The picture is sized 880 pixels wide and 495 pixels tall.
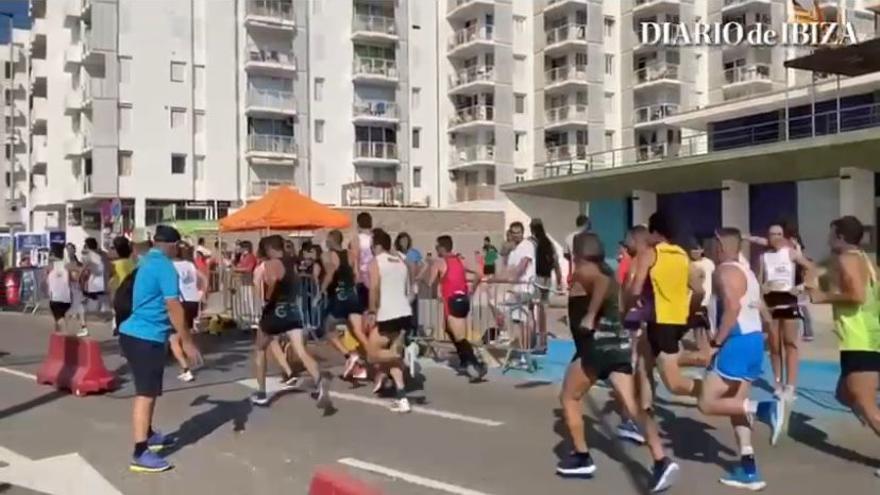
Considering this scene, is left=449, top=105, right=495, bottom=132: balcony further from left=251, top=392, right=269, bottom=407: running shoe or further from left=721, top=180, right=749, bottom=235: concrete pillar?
left=251, top=392, right=269, bottom=407: running shoe

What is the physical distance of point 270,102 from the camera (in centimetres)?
5191

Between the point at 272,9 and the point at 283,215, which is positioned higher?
the point at 272,9

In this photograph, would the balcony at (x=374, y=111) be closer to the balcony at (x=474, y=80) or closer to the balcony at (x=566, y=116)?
the balcony at (x=474, y=80)

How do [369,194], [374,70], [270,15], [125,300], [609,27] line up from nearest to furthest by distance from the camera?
[125,300]
[270,15]
[369,194]
[374,70]
[609,27]

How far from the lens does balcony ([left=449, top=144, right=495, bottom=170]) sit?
188 ft

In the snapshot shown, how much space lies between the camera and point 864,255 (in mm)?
6730

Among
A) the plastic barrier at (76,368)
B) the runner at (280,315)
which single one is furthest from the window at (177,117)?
the runner at (280,315)

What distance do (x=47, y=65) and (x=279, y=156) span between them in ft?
56.3

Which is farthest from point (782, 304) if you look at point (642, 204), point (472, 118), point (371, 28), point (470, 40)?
point (470, 40)

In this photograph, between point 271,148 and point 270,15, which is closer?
point 271,148

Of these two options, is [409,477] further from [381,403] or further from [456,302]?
[456,302]

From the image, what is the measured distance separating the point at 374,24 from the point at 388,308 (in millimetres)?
48810

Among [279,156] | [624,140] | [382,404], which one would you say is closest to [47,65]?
[279,156]

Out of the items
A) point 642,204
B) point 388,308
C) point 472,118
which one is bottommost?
point 388,308
